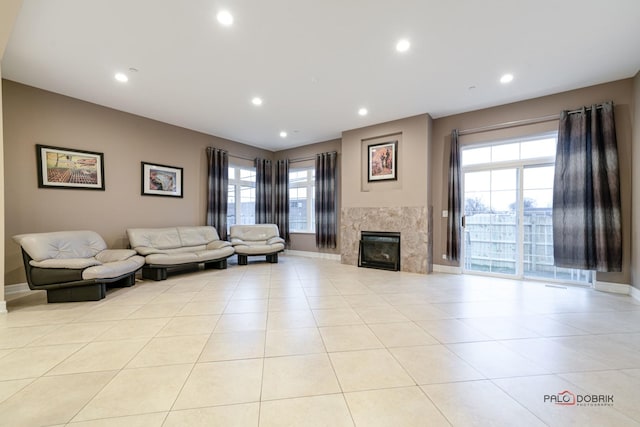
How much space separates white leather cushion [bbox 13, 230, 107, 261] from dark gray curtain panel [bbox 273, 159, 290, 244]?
4029mm

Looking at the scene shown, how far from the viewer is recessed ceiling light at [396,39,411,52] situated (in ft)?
9.54

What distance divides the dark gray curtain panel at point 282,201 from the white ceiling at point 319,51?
2819mm

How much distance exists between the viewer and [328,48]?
3.05 m

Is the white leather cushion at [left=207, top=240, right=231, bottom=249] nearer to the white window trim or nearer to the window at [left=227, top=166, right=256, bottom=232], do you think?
the window at [left=227, top=166, right=256, bottom=232]

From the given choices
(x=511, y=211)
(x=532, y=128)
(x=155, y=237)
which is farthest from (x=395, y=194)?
(x=155, y=237)

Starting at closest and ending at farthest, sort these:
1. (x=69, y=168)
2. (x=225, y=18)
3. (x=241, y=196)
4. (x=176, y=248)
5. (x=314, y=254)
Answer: (x=225, y=18) → (x=69, y=168) → (x=176, y=248) → (x=314, y=254) → (x=241, y=196)

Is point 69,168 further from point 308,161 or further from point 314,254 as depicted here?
point 314,254

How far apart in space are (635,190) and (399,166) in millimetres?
3367

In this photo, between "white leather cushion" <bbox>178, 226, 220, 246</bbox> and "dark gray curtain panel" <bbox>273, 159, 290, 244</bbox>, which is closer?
"white leather cushion" <bbox>178, 226, 220, 246</bbox>

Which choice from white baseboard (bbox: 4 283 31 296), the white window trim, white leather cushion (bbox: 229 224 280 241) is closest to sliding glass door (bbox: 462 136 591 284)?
the white window trim

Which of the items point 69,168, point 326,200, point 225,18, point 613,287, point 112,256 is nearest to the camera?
point 225,18

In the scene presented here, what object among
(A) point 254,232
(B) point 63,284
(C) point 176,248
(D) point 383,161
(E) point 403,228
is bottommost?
(B) point 63,284

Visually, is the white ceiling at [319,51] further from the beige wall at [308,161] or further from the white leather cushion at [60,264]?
the white leather cushion at [60,264]

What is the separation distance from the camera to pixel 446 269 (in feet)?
17.0
